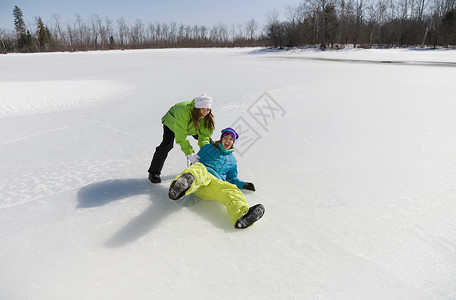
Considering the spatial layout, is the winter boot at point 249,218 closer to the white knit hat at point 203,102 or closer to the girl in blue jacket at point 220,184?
the girl in blue jacket at point 220,184

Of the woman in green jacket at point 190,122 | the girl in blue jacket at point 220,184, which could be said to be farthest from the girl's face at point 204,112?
the girl in blue jacket at point 220,184

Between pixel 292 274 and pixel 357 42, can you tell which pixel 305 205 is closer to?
pixel 292 274

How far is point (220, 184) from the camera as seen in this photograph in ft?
7.47

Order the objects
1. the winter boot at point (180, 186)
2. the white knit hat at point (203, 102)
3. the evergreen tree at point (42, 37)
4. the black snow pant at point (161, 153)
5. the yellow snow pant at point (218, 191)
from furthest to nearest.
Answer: the evergreen tree at point (42, 37), the black snow pant at point (161, 153), the white knit hat at point (203, 102), the yellow snow pant at point (218, 191), the winter boot at point (180, 186)

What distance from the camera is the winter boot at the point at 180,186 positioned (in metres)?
1.93

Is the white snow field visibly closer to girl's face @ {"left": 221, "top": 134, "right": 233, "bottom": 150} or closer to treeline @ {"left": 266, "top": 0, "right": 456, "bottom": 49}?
girl's face @ {"left": 221, "top": 134, "right": 233, "bottom": 150}

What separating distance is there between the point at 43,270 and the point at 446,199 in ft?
9.58

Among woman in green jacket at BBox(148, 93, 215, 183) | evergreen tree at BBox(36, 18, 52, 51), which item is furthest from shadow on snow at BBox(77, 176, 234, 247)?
evergreen tree at BBox(36, 18, 52, 51)

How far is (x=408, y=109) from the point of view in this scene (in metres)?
5.22

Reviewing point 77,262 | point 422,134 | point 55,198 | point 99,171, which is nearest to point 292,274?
point 77,262

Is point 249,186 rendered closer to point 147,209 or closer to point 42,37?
point 147,209

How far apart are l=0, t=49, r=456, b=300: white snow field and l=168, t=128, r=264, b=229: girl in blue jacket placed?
0.11m

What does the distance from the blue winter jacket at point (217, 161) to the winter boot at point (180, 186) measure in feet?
1.36

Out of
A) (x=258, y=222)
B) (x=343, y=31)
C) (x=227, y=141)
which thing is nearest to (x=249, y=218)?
(x=258, y=222)
